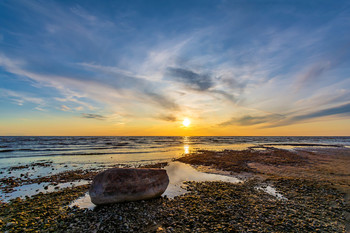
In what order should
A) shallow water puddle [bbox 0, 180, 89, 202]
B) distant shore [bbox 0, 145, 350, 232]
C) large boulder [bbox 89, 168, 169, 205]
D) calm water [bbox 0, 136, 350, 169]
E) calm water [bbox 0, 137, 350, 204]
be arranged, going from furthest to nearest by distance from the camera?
calm water [bbox 0, 136, 350, 169] → calm water [bbox 0, 137, 350, 204] → shallow water puddle [bbox 0, 180, 89, 202] → large boulder [bbox 89, 168, 169, 205] → distant shore [bbox 0, 145, 350, 232]

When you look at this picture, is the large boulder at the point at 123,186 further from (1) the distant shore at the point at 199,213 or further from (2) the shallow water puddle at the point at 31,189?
(2) the shallow water puddle at the point at 31,189

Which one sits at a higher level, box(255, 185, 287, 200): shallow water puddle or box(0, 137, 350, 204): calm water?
box(255, 185, 287, 200): shallow water puddle

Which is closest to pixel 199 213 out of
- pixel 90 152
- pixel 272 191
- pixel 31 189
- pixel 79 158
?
pixel 272 191

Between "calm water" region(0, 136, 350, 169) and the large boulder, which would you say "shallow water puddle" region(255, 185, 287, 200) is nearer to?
the large boulder

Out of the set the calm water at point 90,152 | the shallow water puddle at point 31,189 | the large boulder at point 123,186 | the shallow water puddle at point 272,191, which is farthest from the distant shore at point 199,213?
the calm water at point 90,152

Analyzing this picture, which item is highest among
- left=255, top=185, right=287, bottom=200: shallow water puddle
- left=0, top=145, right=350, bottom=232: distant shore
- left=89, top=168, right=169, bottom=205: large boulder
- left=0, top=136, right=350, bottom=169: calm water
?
left=89, top=168, right=169, bottom=205: large boulder

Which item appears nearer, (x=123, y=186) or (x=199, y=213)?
(x=199, y=213)

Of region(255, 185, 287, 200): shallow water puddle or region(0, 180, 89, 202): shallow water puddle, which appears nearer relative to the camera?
→ region(255, 185, 287, 200): shallow water puddle

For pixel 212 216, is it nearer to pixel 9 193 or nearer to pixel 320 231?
pixel 320 231

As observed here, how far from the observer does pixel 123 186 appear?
349 inches

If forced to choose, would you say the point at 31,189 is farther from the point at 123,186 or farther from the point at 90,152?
the point at 90,152

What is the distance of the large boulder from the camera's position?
859 cm

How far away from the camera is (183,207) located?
27.6 feet

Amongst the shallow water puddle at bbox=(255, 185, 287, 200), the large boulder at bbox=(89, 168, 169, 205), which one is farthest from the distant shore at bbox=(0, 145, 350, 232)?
the large boulder at bbox=(89, 168, 169, 205)
